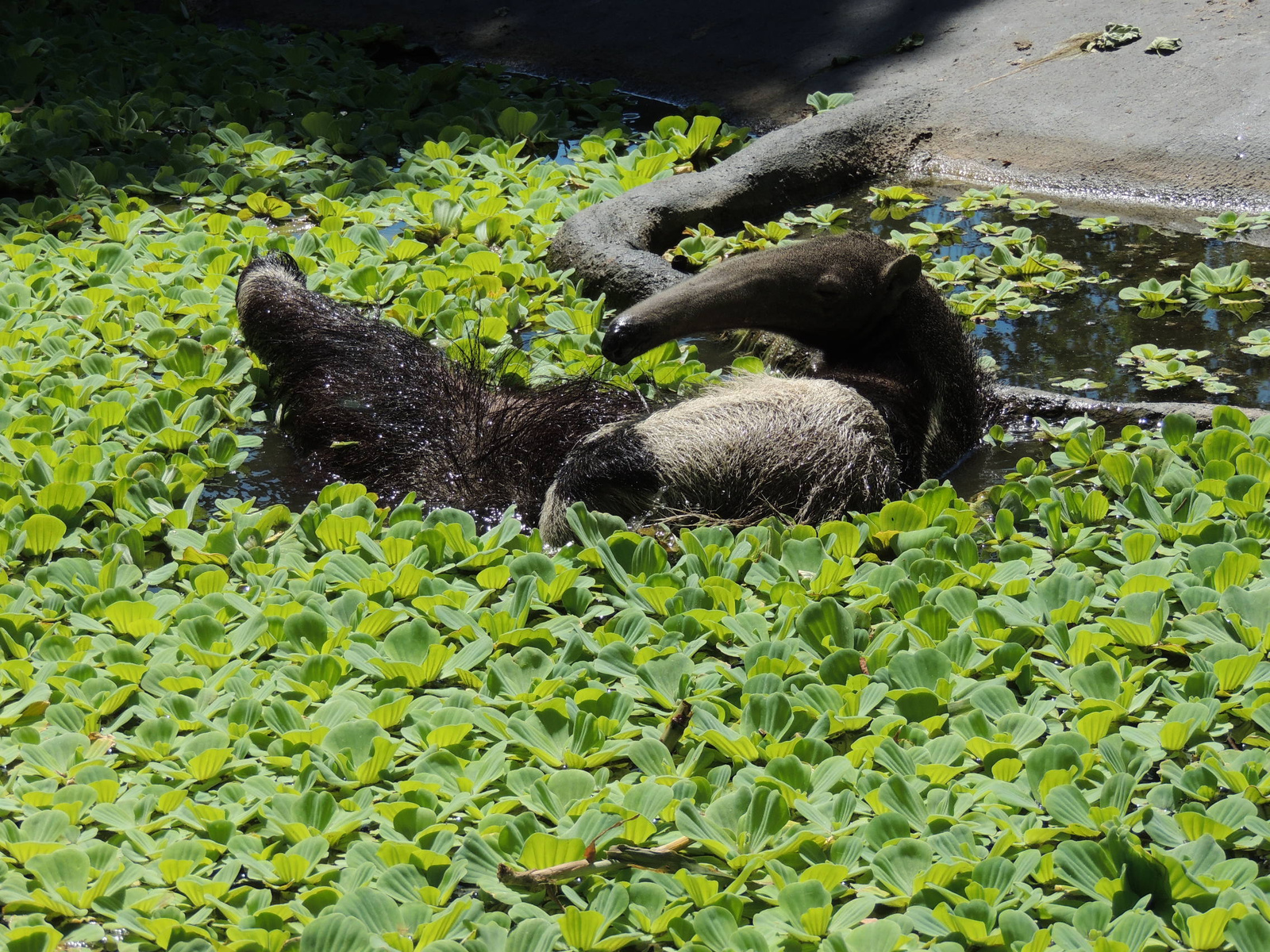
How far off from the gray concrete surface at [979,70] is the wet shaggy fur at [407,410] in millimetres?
2951

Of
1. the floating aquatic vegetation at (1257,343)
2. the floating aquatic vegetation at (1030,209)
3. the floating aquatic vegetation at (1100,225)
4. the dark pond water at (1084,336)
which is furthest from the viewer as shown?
the floating aquatic vegetation at (1030,209)

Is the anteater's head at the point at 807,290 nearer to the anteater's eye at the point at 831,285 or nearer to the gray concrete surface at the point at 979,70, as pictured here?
the anteater's eye at the point at 831,285

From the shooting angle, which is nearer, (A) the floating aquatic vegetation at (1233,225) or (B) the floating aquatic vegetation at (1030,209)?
(A) the floating aquatic vegetation at (1233,225)

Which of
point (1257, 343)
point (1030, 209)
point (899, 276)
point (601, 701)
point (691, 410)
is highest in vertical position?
point (899, 276)

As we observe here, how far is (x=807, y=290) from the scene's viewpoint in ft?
11.2

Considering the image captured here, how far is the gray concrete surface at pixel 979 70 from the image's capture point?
5.32 m

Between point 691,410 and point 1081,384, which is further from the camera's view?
point 1081,384

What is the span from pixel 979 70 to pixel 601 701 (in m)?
4.94

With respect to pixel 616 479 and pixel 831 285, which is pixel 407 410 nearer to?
pixel 616 479

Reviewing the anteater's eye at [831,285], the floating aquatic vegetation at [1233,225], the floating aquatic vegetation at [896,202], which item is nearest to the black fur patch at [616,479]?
the anteater's eye at [831,285]

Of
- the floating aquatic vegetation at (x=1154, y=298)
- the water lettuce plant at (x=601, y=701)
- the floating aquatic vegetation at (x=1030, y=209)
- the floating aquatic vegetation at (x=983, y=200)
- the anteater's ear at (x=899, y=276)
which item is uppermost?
the anteater's ear at (x=899, y=276)

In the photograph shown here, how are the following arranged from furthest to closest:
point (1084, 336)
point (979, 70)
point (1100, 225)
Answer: point (979, 70), point (1100, 225), point (1084, 336)

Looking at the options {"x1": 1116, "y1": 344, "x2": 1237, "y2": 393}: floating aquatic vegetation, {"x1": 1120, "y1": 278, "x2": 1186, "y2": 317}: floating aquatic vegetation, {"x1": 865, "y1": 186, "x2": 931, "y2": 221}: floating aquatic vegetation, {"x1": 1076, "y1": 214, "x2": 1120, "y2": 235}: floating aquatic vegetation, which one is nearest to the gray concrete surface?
{"x1": 1076, "y1": 214, "x2": 1120, "y2": 235}: floating aquatic vegetation

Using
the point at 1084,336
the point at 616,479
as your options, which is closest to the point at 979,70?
the point at 1084,336
